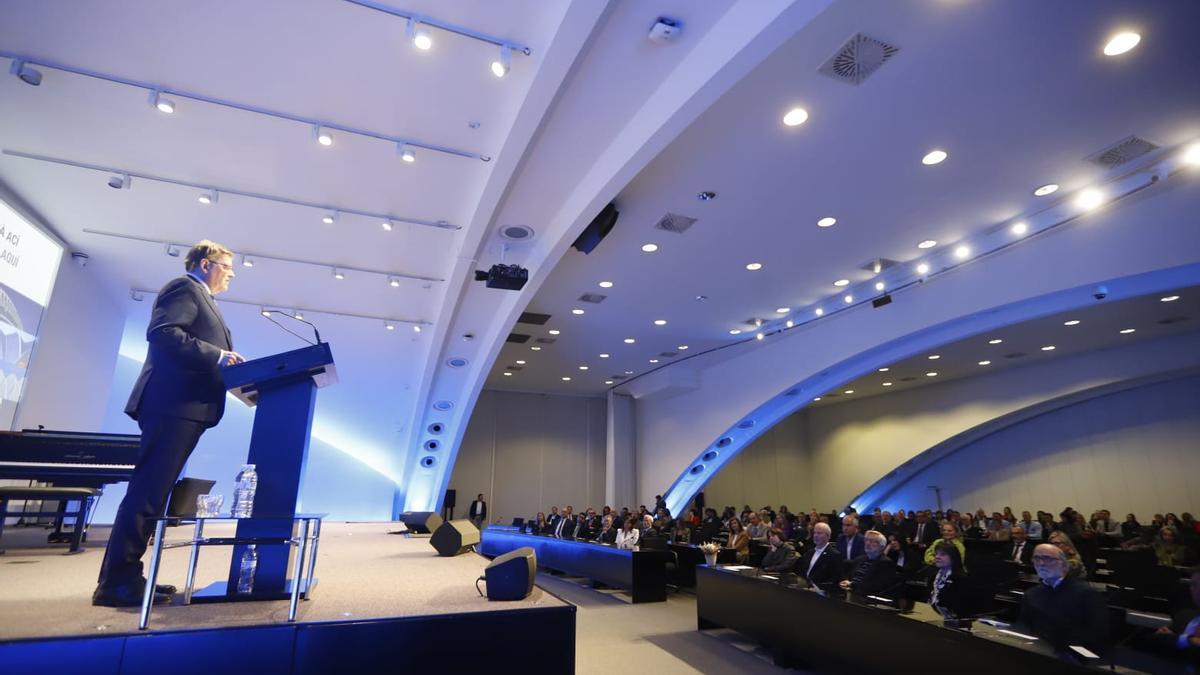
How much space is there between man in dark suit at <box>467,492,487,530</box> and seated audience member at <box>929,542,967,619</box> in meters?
14.3

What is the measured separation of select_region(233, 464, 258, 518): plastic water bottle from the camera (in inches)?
93.0

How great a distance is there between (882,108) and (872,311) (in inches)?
216

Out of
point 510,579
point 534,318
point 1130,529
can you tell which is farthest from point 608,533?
point 1130,529

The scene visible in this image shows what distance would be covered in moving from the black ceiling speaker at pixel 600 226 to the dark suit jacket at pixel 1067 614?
5018mm

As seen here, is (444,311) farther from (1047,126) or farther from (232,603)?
(1047,126)

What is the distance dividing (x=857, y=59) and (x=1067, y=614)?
4018mm

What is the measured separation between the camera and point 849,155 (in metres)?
5.69

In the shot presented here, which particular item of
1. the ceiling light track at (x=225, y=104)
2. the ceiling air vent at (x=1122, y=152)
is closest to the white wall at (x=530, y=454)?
the ceiling light track at (x=225, y=104)

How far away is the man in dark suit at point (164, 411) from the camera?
221 cm

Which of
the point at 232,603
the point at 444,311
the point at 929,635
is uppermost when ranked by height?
the point at 444,311

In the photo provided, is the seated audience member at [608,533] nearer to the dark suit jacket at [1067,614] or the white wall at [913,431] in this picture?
the dark suit jacket at [1067,614]

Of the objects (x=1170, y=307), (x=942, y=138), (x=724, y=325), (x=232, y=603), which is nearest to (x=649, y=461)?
(x=724, y=325)

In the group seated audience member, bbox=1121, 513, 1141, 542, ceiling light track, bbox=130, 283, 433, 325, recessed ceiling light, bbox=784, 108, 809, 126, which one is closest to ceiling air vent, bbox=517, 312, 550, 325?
ceiling light track, bbox=130, 283, 433, 325

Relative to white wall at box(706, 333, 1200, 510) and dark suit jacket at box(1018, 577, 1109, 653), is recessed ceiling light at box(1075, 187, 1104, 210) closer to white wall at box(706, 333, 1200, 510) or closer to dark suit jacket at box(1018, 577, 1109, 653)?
dark suit jacket at box(1018, 577, 1109, 653)
